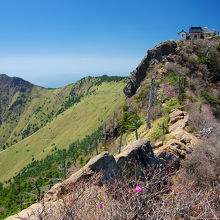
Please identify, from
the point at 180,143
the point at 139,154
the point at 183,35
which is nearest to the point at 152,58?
the point at 183,35

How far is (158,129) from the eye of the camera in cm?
2777

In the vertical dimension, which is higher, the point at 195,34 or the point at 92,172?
the point at 195,34

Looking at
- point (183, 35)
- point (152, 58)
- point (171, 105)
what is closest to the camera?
point (171, 105)

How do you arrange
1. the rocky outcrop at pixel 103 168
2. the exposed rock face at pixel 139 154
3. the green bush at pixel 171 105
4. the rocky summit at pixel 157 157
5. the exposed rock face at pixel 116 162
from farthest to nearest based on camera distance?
the green bush at pixel 171 105 < the exposed rock face at pixel 139 154 < the exposed rock face at pixel 116 162 < the rocky outcrop at pixel 103 168 < the rocky summit at pixel 157 157

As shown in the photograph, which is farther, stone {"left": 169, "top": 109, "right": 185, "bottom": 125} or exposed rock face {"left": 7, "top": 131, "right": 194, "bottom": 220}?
stone {"left": 169, "top": 109, "right": 185, "bottom": 125}

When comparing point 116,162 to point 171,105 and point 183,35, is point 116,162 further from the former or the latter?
point 183,35

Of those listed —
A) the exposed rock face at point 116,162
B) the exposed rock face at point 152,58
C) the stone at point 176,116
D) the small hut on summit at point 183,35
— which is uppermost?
the small hut on summit at point 183,35

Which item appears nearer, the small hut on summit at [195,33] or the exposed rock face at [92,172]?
the exposed rock face at [92,172]

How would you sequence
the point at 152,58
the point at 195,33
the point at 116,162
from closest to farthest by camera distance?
1. the point at 116,162
2. the point at 152,58
3. the point at 195,33

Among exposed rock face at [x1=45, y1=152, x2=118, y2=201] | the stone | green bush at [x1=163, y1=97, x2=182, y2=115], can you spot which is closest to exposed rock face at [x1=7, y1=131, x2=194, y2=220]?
exposed rock face at [x1=45, y1=152, x2=118, y2=201]

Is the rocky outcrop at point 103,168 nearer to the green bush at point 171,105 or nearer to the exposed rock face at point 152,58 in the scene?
the green bush at point 171,105

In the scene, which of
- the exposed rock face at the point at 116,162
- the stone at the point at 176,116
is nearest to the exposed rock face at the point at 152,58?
the stone at the point at 176,116

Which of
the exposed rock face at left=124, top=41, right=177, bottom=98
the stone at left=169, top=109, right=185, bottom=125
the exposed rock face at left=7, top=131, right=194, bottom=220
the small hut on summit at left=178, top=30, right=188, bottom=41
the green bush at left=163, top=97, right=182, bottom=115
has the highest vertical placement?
the small hut on summit at left=178, top=30, right=188, bottom=41

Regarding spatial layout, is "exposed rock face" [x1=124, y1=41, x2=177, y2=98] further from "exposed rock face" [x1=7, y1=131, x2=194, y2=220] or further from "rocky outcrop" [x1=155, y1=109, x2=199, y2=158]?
"exposed rock face" [x1=7, y1=131, x2=194, y2=220]
